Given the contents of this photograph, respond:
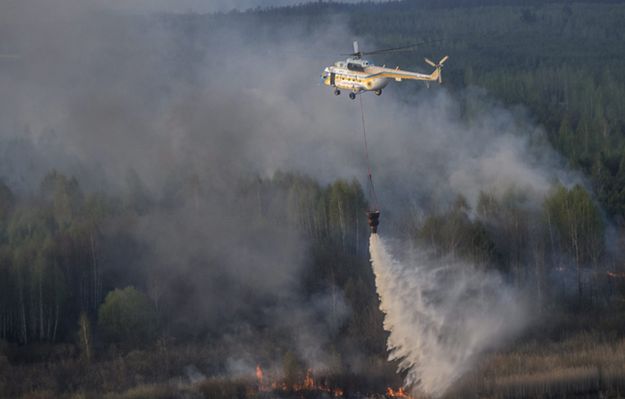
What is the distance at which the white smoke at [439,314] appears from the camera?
163 ft

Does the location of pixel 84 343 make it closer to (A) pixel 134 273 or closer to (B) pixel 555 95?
(A) pixel 134 273

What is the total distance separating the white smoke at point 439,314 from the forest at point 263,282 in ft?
2.68

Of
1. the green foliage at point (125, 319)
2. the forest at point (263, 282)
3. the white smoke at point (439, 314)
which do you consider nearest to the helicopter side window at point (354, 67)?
the white smoke at point (439, 314)

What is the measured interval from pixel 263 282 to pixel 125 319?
28.3ft

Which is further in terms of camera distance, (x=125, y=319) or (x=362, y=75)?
(x=125, y=319)

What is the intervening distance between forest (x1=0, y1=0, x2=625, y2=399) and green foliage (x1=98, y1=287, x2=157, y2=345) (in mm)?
68

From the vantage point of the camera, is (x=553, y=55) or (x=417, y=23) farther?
(x=417, y=23)

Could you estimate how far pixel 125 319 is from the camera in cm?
5422

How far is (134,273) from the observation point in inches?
2382

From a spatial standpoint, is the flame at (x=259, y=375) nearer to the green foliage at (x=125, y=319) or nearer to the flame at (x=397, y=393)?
the flame at (x=397, y=393)

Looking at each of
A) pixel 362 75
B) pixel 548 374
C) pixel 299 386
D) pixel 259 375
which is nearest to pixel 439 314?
pixel 548 374

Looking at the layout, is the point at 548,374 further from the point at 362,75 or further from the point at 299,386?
the point at 362,75

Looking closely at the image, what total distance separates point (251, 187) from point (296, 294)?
46.2ft

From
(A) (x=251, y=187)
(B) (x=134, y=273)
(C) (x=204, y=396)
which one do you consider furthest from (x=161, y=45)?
(C) (x=204, y=396)
